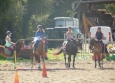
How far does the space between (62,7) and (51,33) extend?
105ft

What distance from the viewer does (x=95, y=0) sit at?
1897 inches

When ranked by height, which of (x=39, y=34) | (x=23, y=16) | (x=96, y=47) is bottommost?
(x=96, y=47)

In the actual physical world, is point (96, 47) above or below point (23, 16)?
below

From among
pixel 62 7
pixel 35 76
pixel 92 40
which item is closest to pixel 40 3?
pixel 62 7

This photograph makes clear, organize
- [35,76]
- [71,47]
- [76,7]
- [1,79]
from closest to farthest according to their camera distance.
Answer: [1,79] → [35,76] → [71,47] → [76,7]

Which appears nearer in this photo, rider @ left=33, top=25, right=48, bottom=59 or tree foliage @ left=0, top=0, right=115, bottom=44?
rider @ left=33, top=25, right=48, bottom=59

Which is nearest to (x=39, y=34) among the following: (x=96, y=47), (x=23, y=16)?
(x=96, y=47)

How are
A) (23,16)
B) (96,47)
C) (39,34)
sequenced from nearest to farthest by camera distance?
(39,34), (96,47), (23,16)

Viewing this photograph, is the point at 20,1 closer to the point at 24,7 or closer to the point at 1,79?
the point at 24,7

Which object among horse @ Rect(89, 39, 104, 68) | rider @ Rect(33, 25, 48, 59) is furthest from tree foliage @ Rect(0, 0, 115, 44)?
rider @ Rect(33, 25, 48, 59)

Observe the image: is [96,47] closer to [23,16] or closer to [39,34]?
[39,34]

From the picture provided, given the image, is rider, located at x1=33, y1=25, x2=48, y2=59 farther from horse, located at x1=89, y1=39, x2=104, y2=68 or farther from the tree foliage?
the tree foliage

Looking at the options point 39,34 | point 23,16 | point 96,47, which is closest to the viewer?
point 39,34

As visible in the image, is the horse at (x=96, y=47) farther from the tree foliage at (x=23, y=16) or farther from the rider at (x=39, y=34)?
the tree foliage at (x=23, y=16)
